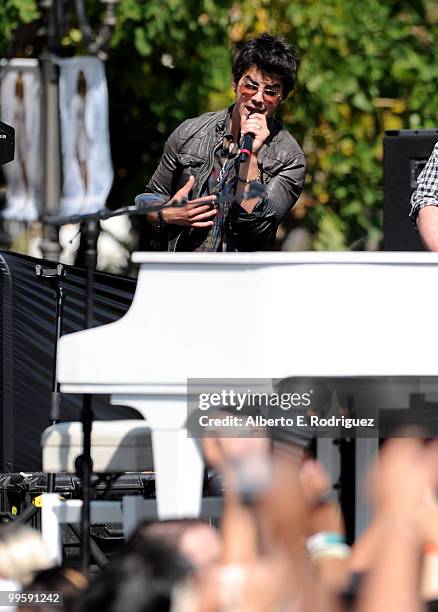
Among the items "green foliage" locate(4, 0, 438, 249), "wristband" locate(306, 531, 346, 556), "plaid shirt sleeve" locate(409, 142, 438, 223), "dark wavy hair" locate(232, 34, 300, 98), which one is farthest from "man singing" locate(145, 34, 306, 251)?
"green foliage" locate(4, 0, 438, 249)

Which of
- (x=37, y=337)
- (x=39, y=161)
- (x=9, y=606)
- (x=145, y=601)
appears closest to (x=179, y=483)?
(x=9, y=606)

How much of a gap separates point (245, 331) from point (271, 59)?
1.28m

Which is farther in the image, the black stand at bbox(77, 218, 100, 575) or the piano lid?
the black stand at bbox(77, 218, 100, 575)

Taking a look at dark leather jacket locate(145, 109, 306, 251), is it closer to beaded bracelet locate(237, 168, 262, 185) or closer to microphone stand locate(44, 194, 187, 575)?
beaded bracelet locate(237, 168, 262, 185)

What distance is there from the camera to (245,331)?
390 cm

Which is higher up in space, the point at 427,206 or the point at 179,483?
the point at 427,206

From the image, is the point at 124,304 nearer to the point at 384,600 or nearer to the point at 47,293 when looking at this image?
the point at 47,293

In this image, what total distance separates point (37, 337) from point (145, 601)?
3.35 m

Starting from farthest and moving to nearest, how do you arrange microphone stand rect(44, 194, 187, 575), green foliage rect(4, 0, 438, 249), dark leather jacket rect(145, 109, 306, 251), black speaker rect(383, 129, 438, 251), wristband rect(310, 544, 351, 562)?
green foliage rect(4, 0, 438, 249) → black speaker rect(383, 129, 438, 251) → dark leather jacket rect(145, 109, 306, 251) → microphone stand rect(44, 194, 187, 575) → wristband rect(310, 544, 351, 562)

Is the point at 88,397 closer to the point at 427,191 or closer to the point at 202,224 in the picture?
the point at 202,224

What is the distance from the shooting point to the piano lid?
153 inches

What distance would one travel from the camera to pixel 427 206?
464 cm

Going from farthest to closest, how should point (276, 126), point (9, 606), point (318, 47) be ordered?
1. point (318, 47)
2. point (276, 126)
3. point (9, 606)

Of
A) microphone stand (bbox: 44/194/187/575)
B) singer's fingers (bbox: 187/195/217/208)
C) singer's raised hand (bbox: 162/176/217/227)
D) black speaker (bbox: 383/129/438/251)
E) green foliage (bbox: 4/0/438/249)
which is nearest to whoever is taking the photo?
microphone stand (bbox: 44/194/187/575)
